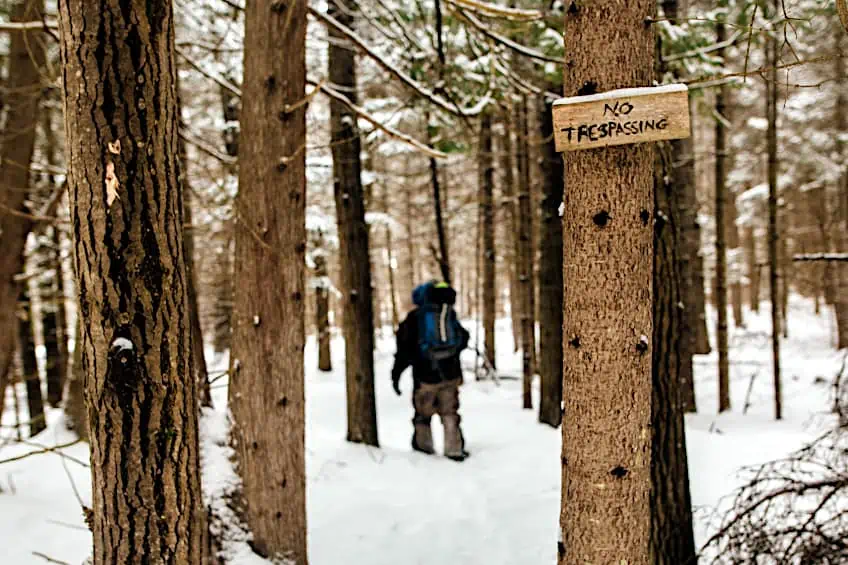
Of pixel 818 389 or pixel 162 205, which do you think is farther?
pixel 818 389

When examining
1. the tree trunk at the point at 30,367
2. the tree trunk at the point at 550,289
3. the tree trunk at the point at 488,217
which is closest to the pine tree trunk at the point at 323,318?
the tree trunk at the point at 488,217

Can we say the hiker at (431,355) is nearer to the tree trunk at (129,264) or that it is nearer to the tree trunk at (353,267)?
the tree trunk at (353,267)

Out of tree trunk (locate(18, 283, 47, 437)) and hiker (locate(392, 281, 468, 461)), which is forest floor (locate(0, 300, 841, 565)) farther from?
tree trunk (locate(18, 283, 47, 437))

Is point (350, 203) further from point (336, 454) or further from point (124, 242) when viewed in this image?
point (124, 242)

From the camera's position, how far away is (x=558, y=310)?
24.6ft

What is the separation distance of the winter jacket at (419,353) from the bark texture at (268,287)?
3.15 m

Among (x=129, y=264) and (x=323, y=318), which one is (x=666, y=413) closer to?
(x=129, y=264)

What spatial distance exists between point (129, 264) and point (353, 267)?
4.61 metres

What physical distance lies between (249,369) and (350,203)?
3338mm

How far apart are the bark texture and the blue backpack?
3.15 m


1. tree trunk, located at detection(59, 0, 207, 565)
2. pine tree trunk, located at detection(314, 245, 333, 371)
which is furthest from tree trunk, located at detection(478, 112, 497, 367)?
tree trunk, located at detection(59, 0, 207, 565)

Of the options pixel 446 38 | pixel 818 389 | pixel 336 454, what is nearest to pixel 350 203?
pixel 446 38

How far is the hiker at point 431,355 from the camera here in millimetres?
6887

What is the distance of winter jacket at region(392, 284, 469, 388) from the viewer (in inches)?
272
